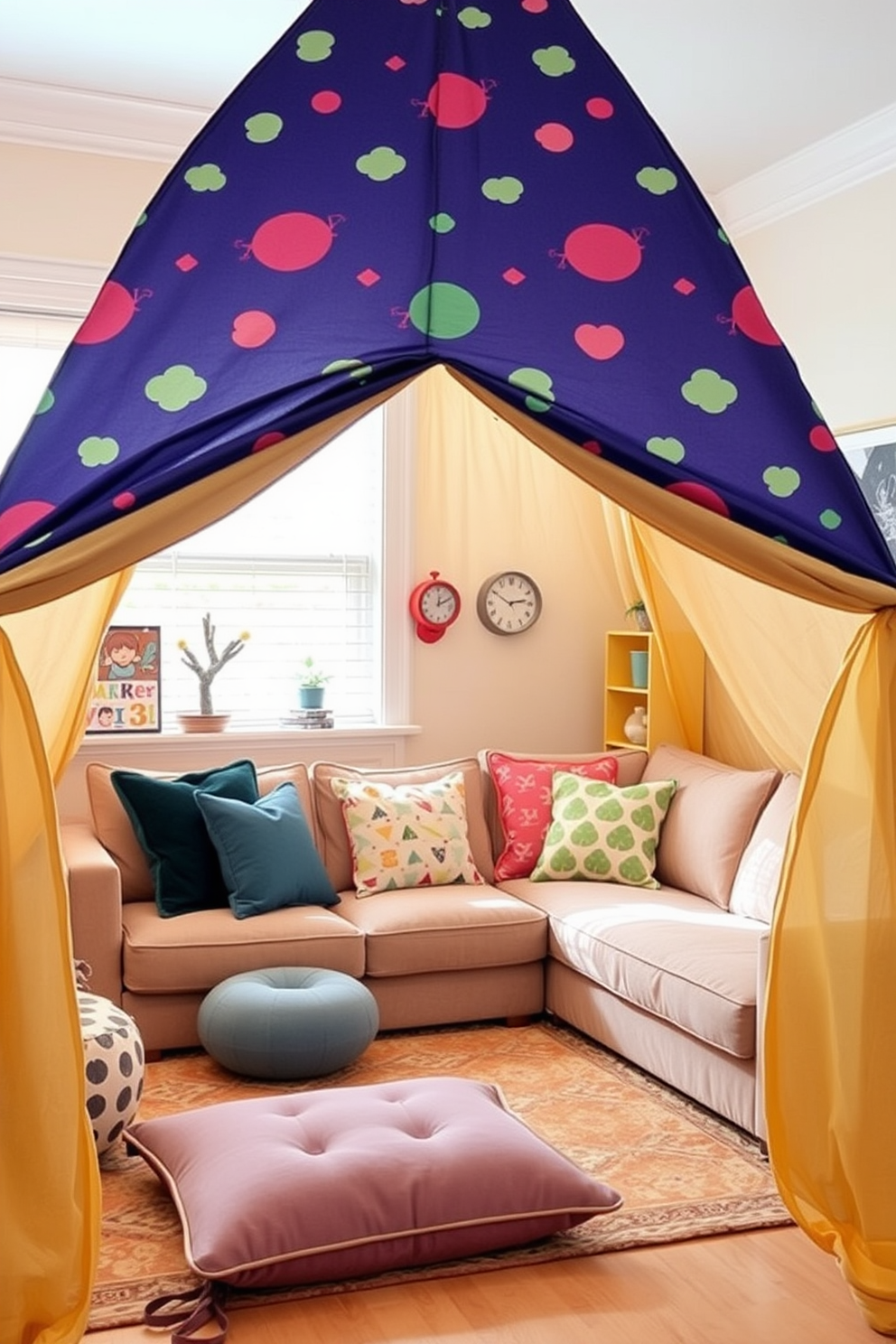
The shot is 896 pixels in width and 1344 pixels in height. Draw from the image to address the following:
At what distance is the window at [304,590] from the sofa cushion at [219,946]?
3.56 feet

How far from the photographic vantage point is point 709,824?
16.7 feet

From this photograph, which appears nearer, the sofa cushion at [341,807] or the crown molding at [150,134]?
the crown molding at [150,134]

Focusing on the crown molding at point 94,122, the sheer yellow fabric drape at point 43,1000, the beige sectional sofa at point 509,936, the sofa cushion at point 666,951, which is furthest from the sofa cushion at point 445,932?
the crown molding at point 94,122

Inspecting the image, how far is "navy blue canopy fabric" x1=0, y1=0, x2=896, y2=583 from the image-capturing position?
286 cm

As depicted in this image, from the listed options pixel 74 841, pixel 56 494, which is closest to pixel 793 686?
pixel 56 494

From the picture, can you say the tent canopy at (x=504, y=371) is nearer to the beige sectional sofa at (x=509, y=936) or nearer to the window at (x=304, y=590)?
the beige sectional sofa at (x=509, y=936)

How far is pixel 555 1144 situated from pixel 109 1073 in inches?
44.7

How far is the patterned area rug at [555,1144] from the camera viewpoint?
3205 mm

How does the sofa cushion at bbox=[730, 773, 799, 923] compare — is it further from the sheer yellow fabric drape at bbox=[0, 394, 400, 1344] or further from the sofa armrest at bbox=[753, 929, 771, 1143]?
the sheer yellow fabric drape at bbox=[0, 394, 400, 1344]

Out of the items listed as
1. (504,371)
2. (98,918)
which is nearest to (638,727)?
(98,918)

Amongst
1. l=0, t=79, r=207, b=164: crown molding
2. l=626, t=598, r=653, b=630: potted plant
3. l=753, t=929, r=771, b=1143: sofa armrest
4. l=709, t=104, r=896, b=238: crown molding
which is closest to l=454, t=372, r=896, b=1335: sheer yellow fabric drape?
l=753, t=929, r=771, b=1143: sofa armrest

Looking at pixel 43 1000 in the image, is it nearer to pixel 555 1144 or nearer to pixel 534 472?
pixel 555 1144

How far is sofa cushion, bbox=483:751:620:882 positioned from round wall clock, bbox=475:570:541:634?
0.61 metres

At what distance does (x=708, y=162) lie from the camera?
5434 millimetres
